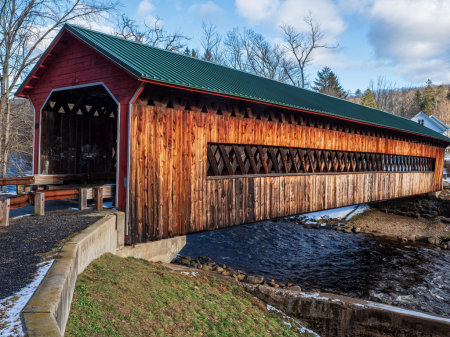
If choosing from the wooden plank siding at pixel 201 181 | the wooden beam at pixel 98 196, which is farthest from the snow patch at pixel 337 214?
the wooden beam at pixel 98 196

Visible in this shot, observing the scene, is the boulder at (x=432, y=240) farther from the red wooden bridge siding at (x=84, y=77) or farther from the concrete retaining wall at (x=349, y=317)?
the red wooden bridge siding at (x=84, y=77)

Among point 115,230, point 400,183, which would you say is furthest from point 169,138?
point 400,183

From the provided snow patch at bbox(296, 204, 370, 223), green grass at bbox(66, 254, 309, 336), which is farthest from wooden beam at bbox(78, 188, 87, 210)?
snow patch at bbox(296, 204, 370, 223)

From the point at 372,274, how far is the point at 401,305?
257 cm

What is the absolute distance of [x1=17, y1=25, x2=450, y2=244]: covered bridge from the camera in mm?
6844

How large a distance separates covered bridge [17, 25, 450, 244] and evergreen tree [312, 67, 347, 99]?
3839 centimetres

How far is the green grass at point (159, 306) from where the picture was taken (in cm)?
357

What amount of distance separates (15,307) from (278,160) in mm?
8656

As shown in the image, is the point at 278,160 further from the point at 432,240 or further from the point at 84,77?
the point at 432,240

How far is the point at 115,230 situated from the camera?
6527 millimetres

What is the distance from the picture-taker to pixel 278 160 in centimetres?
1062

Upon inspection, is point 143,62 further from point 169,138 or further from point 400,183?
point 400,183

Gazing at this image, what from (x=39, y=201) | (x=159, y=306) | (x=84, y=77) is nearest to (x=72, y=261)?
(x=159, y=306)

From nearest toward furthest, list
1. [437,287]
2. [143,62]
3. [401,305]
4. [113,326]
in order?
[113,326]
[143,62]
[401,305]
[437,287]
